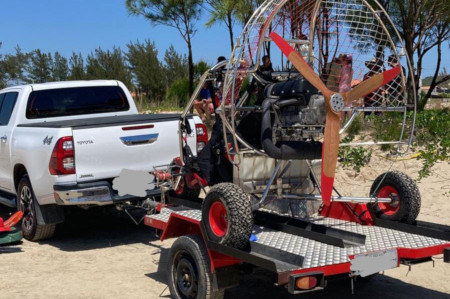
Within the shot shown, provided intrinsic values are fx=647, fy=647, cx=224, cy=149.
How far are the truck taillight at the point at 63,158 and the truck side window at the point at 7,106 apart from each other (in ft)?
6.12

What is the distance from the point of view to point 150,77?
34.7 meters

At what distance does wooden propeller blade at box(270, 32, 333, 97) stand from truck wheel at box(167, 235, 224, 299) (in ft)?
5.36

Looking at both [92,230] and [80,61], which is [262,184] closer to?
[92,230]

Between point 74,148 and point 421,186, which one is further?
point 421,186

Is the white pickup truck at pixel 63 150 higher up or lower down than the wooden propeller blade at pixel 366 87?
lower down

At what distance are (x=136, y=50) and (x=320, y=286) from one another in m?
33.0

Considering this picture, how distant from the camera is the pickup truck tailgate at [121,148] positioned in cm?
763

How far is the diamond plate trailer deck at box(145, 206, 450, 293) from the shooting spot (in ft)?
15.3

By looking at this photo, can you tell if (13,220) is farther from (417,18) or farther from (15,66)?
(15,66)

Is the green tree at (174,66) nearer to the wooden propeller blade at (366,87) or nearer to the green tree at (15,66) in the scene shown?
the green tree at (15,66)

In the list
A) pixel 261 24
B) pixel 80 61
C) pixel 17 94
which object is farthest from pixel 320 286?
pixel 80 61

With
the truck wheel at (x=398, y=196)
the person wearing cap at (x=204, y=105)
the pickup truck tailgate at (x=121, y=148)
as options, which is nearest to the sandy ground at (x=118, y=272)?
the truck wheel at (x=398, y=196)

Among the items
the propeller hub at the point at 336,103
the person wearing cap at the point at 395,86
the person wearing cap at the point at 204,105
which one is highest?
the person wearing cap at the point at 395,86

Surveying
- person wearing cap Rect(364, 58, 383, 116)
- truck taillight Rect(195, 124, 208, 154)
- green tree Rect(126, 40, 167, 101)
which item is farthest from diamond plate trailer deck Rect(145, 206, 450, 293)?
green tree Rect(126, 40, 167, 101)
